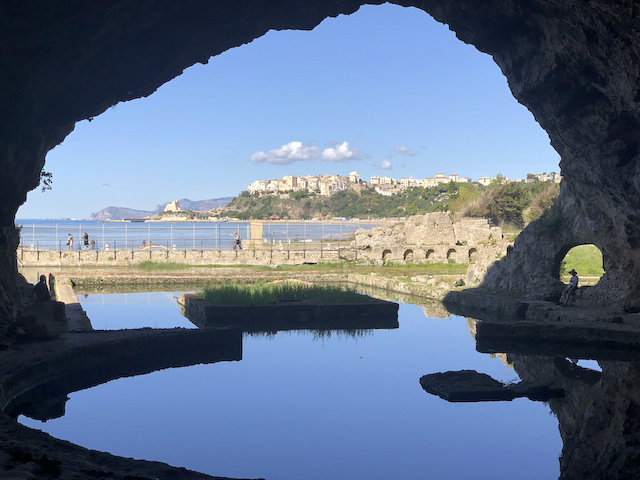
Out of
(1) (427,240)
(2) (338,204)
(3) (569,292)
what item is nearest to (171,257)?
(1) (427,240)

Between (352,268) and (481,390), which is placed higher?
(352,268)

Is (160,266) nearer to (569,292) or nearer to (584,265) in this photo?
(584,265)

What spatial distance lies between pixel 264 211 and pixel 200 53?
12546cm

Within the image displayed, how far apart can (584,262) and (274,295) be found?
16715mm

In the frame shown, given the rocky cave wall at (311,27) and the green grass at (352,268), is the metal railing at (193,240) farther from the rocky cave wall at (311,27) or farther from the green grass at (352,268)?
the rocky cave wall at (311,27)

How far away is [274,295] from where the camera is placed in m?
22.1

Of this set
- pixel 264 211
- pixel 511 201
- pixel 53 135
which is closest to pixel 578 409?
pixel 53 135

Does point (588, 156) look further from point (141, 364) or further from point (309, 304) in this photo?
point (141, 364)

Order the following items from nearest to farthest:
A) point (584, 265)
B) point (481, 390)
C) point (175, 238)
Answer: point (481, 390) < point (584, 265) < point (175, 238)

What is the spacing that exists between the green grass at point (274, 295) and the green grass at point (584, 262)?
12.4 meters

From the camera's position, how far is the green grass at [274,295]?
20938 millimetres

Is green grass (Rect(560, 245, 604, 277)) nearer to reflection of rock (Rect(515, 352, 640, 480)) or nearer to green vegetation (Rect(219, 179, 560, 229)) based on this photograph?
reflection of rock (Rect(515, 352, 640, 480))

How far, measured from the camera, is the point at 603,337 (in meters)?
15.4

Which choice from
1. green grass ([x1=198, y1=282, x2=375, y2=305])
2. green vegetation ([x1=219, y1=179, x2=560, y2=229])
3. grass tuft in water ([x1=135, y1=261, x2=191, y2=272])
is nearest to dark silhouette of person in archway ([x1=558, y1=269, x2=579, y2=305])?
green grass ([x1=198, y1=282, x2=375, y2=305])
